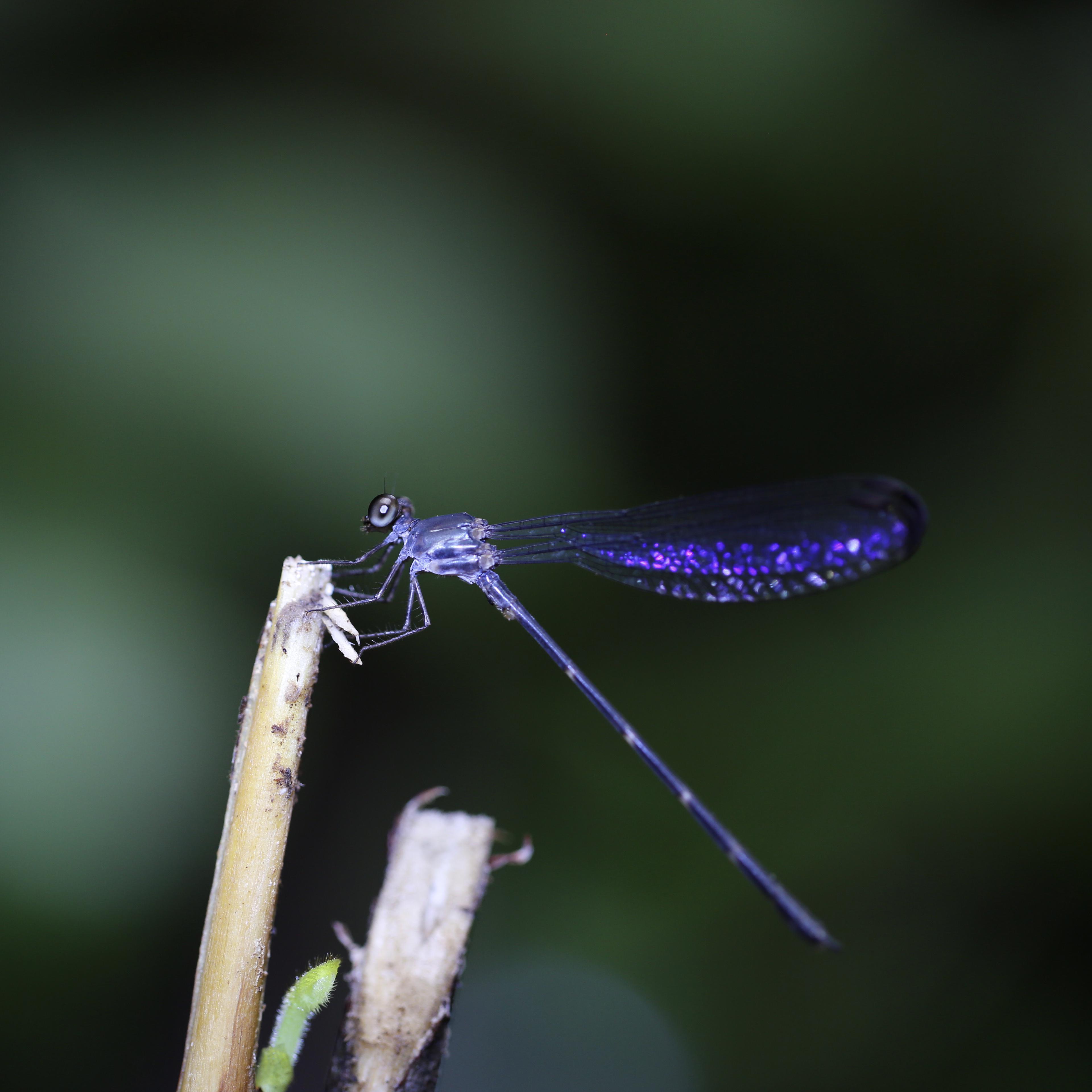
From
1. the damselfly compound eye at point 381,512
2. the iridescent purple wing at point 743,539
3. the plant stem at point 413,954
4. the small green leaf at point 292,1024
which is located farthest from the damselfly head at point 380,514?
the small green leaf at point 292,1024

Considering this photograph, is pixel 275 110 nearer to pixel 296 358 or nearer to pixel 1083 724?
pixel 296 358

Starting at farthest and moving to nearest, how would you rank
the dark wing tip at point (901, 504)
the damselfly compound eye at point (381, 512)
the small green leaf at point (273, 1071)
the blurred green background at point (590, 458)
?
the blurred green background at point (590, 458) → the damselfly compound eye at point (381, 512) → the dark wing tip at point (901, 504) → the small green leaf at point (273, 1071)

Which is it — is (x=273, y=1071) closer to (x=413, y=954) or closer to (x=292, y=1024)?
(x=292, y=1024)

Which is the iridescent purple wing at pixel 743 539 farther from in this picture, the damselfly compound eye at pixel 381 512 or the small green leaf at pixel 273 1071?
the small green leaf at pixel 273 1071

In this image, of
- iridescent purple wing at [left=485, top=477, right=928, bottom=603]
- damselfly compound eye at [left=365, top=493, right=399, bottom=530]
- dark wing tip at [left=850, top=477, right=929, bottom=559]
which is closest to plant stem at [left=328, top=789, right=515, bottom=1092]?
damselfly compound eye at [left=365, top=493, right=399, bottom=530]

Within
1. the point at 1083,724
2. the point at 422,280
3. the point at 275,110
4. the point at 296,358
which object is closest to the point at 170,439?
the point at 296,358

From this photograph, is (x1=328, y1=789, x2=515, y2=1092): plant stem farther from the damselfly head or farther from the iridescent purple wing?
the iridescent purple wing
